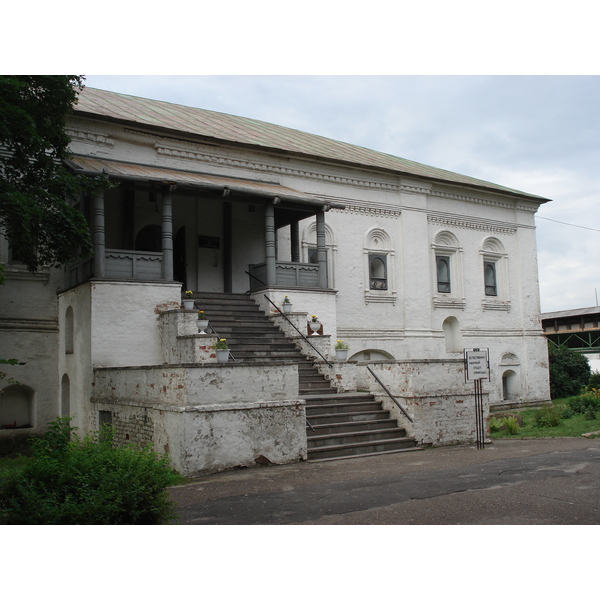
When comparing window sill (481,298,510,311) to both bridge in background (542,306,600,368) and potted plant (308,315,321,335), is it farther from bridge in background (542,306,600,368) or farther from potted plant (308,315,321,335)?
bridge in background (542,306,600,368)

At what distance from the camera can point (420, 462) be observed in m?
11.0

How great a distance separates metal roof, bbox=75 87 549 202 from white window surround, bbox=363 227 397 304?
233 centimetres

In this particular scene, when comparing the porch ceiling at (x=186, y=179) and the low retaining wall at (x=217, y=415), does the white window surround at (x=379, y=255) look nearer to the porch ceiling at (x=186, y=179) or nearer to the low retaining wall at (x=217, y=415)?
the porch ceiling at (x=186, y=179)

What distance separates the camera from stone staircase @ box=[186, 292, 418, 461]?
40.2 feet

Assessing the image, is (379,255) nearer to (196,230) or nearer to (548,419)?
(196,230)

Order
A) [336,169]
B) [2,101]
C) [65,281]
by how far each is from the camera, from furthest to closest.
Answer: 1. [336,169]
2. [65,281]
3. [2,101]

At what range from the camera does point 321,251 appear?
18328 millimetres

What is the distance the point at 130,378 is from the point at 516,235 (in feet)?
61.0

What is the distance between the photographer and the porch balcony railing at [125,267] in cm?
1480

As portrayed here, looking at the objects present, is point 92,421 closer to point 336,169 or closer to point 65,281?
point 65,281

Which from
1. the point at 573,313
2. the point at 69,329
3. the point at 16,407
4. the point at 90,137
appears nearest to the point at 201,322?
the point at 69,329

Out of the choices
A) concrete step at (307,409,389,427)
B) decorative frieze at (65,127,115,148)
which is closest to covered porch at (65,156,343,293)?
decorative frieze at (65,127,115,148)

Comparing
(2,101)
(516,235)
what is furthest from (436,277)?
(2,101)

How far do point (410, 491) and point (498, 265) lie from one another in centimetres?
1870
